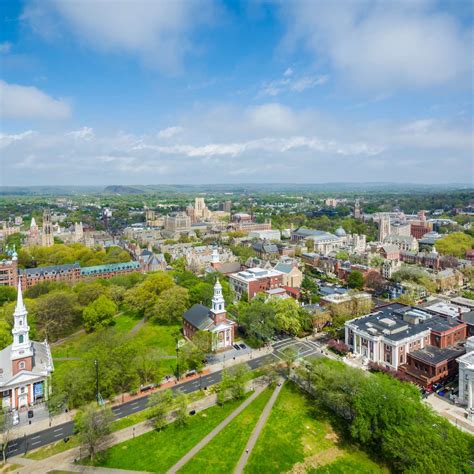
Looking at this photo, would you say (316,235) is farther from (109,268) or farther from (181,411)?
(181,411)

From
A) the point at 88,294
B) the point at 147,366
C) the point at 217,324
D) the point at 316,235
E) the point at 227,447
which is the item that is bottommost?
the point at 227,447

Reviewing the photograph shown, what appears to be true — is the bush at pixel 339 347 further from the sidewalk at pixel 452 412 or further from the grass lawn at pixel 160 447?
the grass lawn at pixel 160 447

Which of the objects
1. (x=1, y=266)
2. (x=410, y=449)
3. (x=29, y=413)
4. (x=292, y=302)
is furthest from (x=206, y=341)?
(x=1, y=266)

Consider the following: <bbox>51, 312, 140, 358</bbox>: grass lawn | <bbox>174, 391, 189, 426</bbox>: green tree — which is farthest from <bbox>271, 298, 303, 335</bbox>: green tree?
<bbox>51, 312, 140, 358</bbox>: grass lawn

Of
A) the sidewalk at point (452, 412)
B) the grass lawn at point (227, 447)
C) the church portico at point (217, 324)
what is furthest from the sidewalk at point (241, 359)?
the sidewalk at point (452, 412)

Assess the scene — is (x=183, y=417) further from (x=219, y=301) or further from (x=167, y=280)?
(x=167, y=280)

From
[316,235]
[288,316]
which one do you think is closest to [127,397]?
[288,316]

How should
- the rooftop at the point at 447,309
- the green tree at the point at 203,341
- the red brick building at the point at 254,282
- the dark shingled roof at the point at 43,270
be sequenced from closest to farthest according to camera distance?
1. the green tree at the point at 203,341
2. the rooftop at the point at 447,309
3. the red brick building at the point at 254,282
4. the dark shingled roof at the point at 43,270
